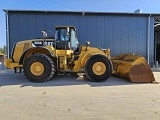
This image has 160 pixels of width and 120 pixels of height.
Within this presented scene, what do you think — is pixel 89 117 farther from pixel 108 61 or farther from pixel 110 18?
pixel 110 18

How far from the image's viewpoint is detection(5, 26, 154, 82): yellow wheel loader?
892 centimetres

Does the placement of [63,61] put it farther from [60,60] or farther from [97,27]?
[97,27]

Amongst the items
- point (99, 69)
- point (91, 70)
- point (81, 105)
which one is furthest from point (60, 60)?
point (81, 105)

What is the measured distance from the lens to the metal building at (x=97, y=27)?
48.9ft

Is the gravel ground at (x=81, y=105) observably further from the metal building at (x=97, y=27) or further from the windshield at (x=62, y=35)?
the metal building at (x=97, y=27)

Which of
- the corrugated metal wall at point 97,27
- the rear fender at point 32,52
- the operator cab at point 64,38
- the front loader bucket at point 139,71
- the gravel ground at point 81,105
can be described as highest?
the corrugated metal wall at point 97,27

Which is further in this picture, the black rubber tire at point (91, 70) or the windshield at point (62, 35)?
the windshield at point (62, 35)

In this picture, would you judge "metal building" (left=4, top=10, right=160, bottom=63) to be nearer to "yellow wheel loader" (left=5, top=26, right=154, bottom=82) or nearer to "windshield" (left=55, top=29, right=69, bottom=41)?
"yellow wheel loader" (left=5, top=26, right=154, bottom=82)

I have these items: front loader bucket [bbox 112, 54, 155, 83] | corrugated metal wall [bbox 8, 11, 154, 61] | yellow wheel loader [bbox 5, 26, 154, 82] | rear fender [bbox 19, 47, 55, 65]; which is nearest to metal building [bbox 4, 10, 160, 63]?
corrugated metal wall [bbox 8, 11, 154, 61]

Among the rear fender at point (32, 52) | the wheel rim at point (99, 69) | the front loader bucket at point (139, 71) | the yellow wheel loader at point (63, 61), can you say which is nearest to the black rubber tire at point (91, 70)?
the yellow wheel loader at point (63, 61)

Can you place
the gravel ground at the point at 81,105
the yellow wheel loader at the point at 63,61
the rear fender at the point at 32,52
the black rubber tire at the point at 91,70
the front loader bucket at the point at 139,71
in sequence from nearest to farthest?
the gravel ground at the point at 81,105, the front loader bucket at the point at 139,71, the yellow wheel loader at the point at 63,61, the black rubber tire at the point at 91,70, the rear fender at the point at 32,52

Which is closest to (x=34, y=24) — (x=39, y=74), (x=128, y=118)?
(x=39, y=74)

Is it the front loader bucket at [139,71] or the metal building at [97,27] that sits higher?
the metal building at [97,27]

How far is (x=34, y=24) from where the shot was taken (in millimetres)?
14977
